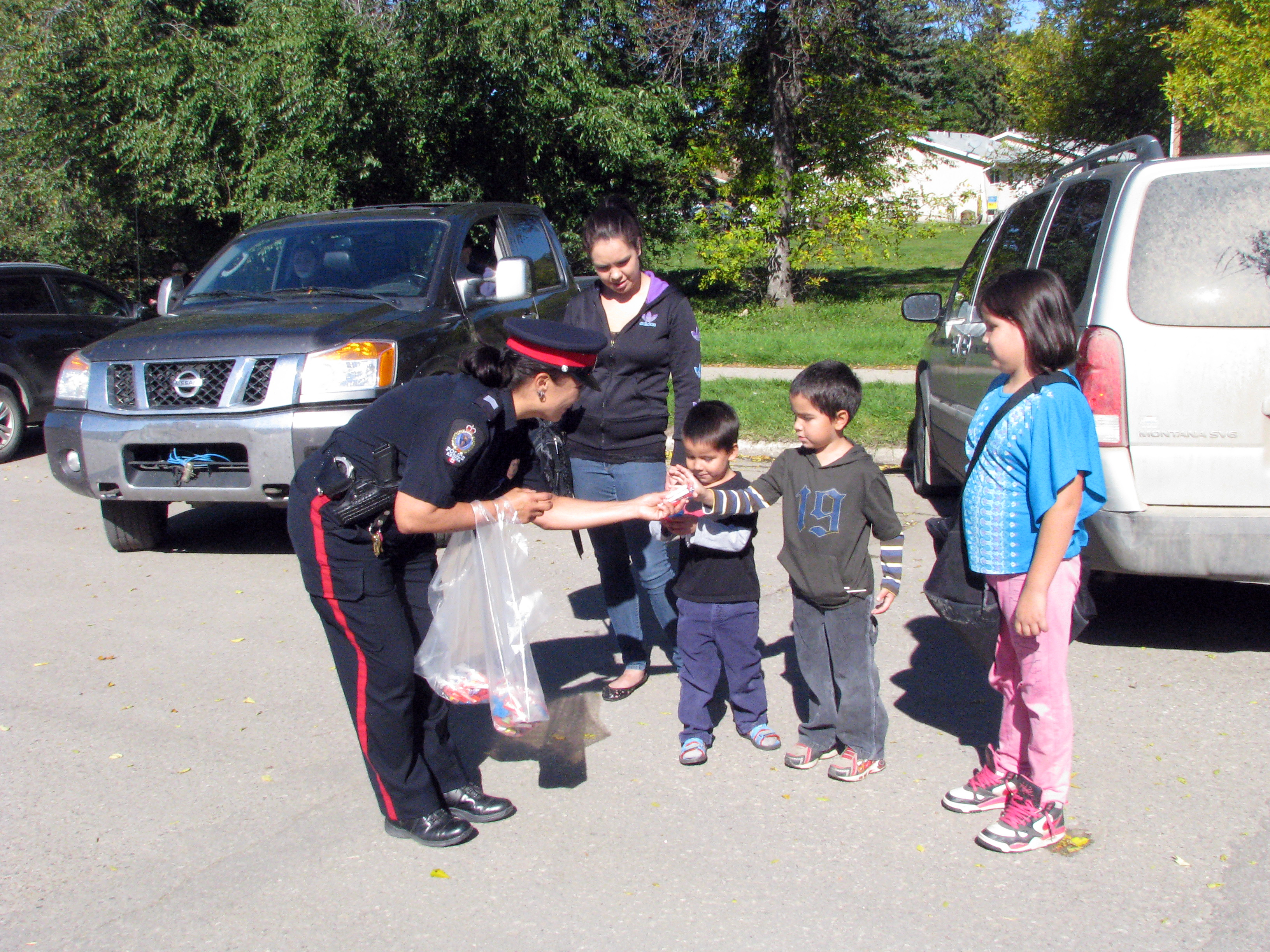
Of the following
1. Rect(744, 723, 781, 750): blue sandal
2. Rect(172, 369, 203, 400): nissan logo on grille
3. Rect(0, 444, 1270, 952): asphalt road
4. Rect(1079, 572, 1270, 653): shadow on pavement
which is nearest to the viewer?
Rect(0, 444, 1270, 952): asphalt road

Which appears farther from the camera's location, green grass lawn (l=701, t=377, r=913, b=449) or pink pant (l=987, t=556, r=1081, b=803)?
green grass lawn (l=701, t=377, r=913, b=449)

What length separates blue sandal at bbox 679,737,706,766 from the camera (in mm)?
3848

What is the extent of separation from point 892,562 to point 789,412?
20.1 feet

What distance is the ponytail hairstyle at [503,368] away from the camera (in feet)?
10.3

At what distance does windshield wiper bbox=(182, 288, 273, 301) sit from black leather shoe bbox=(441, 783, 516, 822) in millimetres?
4231

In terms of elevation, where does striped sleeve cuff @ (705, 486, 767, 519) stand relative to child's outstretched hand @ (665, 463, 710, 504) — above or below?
below

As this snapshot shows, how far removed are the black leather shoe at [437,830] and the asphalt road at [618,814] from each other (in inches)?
1.9

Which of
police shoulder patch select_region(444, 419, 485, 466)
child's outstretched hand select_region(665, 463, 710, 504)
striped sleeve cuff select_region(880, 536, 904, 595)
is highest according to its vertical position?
police shoulder patch select_region(444, 419, 485, 466)

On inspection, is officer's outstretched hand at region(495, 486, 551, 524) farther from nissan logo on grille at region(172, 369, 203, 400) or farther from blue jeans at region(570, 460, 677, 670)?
nissan logo on grille at region(172, 369, 203, 400)

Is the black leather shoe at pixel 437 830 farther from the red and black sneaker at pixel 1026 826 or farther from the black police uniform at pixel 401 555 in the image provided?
the red and black sneaker at pixel 1026 826

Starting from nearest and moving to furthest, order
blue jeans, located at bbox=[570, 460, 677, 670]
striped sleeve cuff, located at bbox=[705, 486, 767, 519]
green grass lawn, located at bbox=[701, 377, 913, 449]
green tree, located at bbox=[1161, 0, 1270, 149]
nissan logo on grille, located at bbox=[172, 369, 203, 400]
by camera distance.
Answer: striped sleeve cuff, located at bbox=[705, 486, 767, 519] → blue jeans, located at bbox=[570, 460, 677, 670] → nissan logo on grille, located at bbox=[172, 369, 203, 400] → green grass lawn, located at bbox=[701, 377, 913, 449] → green tree, located at bbox=[1161, 0, 1270, 149]

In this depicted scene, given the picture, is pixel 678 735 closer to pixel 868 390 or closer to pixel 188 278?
pixel 868 390

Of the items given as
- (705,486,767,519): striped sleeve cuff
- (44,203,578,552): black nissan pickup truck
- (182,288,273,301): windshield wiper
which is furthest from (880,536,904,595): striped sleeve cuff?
(182,288,273,301): windshield wiper

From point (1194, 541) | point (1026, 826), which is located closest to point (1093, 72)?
point (1194, 541)
